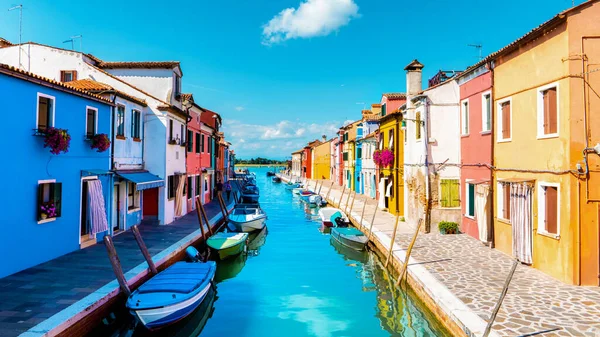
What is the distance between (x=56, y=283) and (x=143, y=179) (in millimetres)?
7956

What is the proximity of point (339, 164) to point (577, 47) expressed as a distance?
4552 centimetres

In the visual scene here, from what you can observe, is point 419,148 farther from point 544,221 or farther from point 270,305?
point 270,305

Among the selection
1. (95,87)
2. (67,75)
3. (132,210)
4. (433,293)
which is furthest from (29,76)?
(433,293)

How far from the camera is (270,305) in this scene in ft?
40.4

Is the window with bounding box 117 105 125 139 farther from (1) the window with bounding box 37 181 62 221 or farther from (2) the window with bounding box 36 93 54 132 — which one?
(1) the window with bounding box 37 181 62 221

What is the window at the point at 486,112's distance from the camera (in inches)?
593

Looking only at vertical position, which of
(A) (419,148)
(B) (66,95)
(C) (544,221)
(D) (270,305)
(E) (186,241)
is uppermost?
(B) (66,95)

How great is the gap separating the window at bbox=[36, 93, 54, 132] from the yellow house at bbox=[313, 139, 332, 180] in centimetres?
5081

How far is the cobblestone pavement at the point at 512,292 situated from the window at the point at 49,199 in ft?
40.4

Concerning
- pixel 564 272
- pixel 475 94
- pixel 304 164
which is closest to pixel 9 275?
pixel 564 272

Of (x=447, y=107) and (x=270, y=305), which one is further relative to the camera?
(x=447, y=107)

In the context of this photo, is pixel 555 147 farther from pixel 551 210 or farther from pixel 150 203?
pixel 150 203

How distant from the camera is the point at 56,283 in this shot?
9.84 m

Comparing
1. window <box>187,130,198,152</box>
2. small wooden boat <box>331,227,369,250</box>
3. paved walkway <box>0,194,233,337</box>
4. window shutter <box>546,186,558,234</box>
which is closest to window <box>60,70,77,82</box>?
window <box>187,130,198,152</box>
